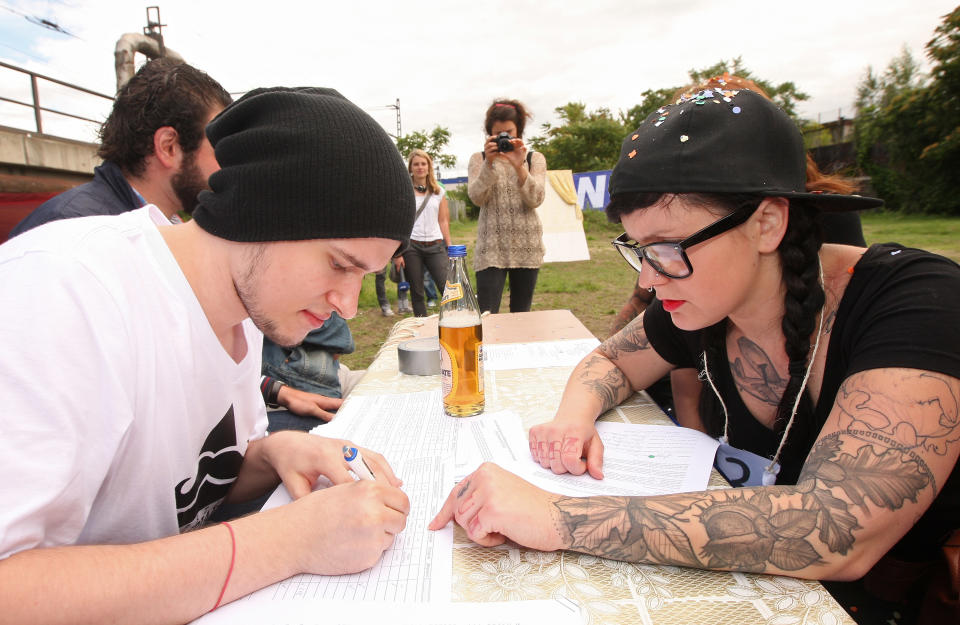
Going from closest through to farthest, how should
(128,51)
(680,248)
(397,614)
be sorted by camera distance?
1. (397,614)
2. (680,248)
3. (128,51)

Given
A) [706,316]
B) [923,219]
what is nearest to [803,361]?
[706,316]

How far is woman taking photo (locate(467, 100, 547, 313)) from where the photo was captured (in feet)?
12.3

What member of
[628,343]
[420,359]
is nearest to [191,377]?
[420,359]

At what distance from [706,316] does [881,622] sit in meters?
0.72

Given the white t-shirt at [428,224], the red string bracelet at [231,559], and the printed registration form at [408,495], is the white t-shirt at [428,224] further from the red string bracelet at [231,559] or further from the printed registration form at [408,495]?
the red string bracelet at [231,559]

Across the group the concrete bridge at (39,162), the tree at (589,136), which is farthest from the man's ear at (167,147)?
the tree at (589,136)

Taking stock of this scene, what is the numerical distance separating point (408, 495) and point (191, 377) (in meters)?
0.47

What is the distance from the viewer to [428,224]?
579 centimetres

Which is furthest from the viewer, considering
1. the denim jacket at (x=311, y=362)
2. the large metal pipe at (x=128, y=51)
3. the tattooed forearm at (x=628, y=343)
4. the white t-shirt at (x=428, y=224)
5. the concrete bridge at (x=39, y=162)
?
the large metal pipe at (x=128, y=51)

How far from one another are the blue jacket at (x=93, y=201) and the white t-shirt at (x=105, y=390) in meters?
0.98

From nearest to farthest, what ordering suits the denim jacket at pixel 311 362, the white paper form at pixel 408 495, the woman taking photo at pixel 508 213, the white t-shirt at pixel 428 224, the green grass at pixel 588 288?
the white paper form at pixel 408 495
the denim jacket at pixel 311 362
the woman taking photo at pixel 508 213
the white t-shirt at pixel 428 224
the green grass at pixel 588 288

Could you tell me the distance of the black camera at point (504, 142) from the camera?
3.60 meters

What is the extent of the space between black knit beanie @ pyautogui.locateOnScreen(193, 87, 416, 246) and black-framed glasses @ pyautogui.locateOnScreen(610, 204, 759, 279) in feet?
1.89

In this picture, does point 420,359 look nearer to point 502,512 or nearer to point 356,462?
point 356,462
